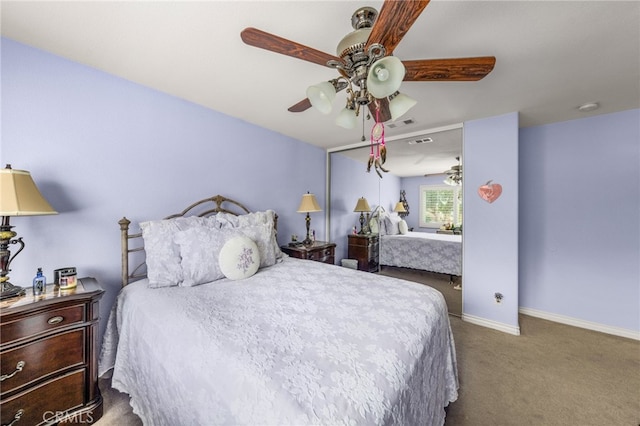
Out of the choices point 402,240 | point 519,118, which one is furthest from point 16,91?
point 519,118

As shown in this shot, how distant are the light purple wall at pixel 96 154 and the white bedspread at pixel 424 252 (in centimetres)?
242

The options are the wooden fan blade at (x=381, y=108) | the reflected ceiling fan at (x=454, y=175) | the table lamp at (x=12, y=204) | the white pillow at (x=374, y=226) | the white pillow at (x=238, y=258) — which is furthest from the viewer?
the white pillow at (x=374, y=226)

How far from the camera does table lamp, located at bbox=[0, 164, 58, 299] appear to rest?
1.30m

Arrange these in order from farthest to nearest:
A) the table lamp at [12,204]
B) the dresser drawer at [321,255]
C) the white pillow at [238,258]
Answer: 1. the dresser drawer at [321,255]
2. the white pillow at [238,258]
3. the table lamp at [12,204]

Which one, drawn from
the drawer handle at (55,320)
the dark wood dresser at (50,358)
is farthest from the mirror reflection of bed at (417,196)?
the drawer handle at (55,320)

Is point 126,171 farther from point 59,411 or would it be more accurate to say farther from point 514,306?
point 514,306

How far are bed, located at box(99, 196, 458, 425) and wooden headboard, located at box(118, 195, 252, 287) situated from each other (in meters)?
0.01

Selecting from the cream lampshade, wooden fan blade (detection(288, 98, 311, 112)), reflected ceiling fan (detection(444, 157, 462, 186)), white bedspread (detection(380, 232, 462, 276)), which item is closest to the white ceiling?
wooden fan blade (detection(288, 98, 311, 112))

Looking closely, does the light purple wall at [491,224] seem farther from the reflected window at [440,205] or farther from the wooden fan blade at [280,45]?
the wooden fan blade at [280,45]

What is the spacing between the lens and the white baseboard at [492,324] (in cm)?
263

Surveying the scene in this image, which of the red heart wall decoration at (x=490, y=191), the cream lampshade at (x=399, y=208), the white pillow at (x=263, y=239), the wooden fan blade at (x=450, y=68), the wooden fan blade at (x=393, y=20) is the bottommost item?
the white pillow at (x=263, y=239)

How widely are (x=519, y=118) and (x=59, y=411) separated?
4528 mm

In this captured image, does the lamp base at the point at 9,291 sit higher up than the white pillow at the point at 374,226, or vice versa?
the white pillow at the point at 374,226

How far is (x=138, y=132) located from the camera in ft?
6.92
